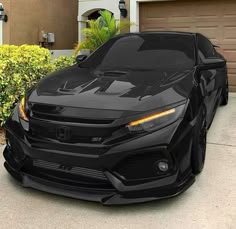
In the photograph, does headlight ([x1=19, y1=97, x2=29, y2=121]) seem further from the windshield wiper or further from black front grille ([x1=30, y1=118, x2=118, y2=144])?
the windshield wiper

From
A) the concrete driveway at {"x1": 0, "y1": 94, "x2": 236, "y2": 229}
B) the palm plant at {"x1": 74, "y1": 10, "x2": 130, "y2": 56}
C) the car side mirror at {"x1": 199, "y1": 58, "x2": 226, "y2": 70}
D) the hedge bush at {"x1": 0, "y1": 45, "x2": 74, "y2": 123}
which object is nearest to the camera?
the concrete driveway at {"x1": 0, "y1": 94, "x2": 236, "y2": 229}

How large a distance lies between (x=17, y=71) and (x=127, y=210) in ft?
10.4

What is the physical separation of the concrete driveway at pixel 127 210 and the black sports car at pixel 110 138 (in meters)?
0.14

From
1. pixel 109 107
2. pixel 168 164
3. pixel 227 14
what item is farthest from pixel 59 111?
pixel 227 14

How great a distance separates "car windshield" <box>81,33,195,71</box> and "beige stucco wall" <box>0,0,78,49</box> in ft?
16.4

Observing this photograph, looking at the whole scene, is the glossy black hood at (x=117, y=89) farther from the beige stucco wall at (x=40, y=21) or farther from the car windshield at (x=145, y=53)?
the beige stucco wall at (x=40, y=21)

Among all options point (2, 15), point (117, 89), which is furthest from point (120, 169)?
point (2, 15)

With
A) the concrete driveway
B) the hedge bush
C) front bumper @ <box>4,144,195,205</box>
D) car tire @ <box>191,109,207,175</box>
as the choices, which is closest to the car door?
car tire @ <box>191,109,207,175</box>

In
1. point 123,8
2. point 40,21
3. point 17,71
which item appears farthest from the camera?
point 40,21

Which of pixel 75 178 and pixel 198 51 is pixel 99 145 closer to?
pixel 75 178

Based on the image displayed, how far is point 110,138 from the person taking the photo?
297 centimetres

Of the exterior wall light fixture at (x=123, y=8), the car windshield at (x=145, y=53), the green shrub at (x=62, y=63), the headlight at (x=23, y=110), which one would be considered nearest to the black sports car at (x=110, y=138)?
the headlight at (x=23, y=110)

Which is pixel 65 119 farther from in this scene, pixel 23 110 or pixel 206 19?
pixel 206 19

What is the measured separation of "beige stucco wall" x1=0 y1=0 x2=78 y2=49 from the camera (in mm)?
9172
